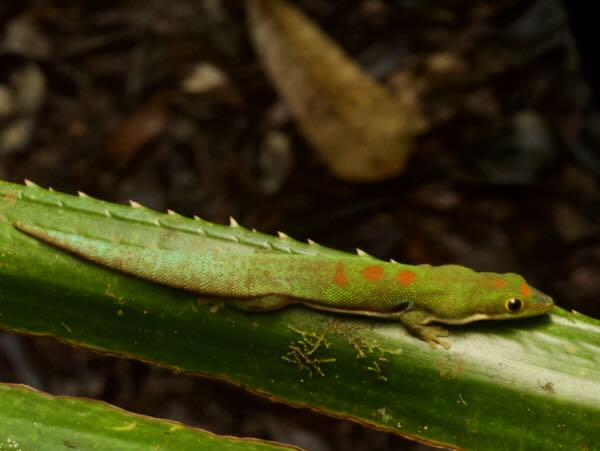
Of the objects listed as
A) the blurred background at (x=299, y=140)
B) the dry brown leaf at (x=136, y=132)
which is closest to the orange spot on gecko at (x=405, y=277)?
the blurred background at (x=299, y=140)

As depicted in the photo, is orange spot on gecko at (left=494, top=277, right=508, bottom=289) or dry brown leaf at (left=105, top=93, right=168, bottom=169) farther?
dry brown leaf at (left=105, top=93, right=168, bottom=169)

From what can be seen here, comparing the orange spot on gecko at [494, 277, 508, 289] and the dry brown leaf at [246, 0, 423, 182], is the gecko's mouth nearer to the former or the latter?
the orange spot on gecko at [494, 277, 508, 289]

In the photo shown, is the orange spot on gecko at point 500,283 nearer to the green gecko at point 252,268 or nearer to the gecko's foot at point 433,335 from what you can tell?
the green gecko at point 252,268

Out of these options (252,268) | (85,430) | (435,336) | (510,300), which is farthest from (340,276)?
(85,430)

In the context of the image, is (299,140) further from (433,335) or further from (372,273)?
(433,335)

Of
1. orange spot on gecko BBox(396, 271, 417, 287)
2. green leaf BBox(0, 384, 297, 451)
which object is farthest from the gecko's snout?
green leaf BBox(0, 384, 297, 451)

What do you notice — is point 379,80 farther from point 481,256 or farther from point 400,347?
point 400,347
